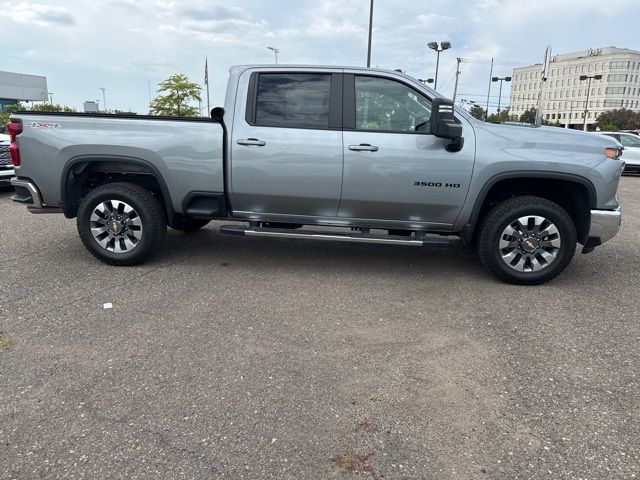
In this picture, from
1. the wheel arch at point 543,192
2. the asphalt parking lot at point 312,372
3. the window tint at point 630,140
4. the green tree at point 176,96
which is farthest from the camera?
the green tree at point 176,96

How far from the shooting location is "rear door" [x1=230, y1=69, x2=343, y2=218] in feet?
15.3

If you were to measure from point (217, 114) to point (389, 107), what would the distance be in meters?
1.69

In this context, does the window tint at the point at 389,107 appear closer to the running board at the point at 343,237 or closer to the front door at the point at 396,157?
the front door at the point at 396,157

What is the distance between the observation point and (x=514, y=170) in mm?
4562

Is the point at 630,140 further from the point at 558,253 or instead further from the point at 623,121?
the point at 623,121

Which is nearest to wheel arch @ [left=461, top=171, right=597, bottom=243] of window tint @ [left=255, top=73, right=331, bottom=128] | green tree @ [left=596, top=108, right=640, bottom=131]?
window tint @ [left=255, top=73, right=331, bottom=128]

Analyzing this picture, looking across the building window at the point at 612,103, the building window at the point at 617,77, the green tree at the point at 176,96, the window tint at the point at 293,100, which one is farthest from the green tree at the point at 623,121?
the window tint at the point at 293,100

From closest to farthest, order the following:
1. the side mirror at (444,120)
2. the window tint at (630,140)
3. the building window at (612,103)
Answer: the side mirror at (444,120)
the window tint at (630,140)
the building window at (612,103)

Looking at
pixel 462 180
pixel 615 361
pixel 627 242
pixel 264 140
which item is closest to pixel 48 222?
pixel 264 140

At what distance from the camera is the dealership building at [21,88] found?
66625 mm

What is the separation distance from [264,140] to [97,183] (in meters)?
2.01

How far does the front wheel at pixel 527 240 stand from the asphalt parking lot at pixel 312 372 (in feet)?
0.61

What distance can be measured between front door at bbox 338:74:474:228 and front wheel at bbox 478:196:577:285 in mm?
414

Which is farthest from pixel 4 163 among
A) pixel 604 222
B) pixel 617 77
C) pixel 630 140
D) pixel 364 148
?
pixel 617 77
